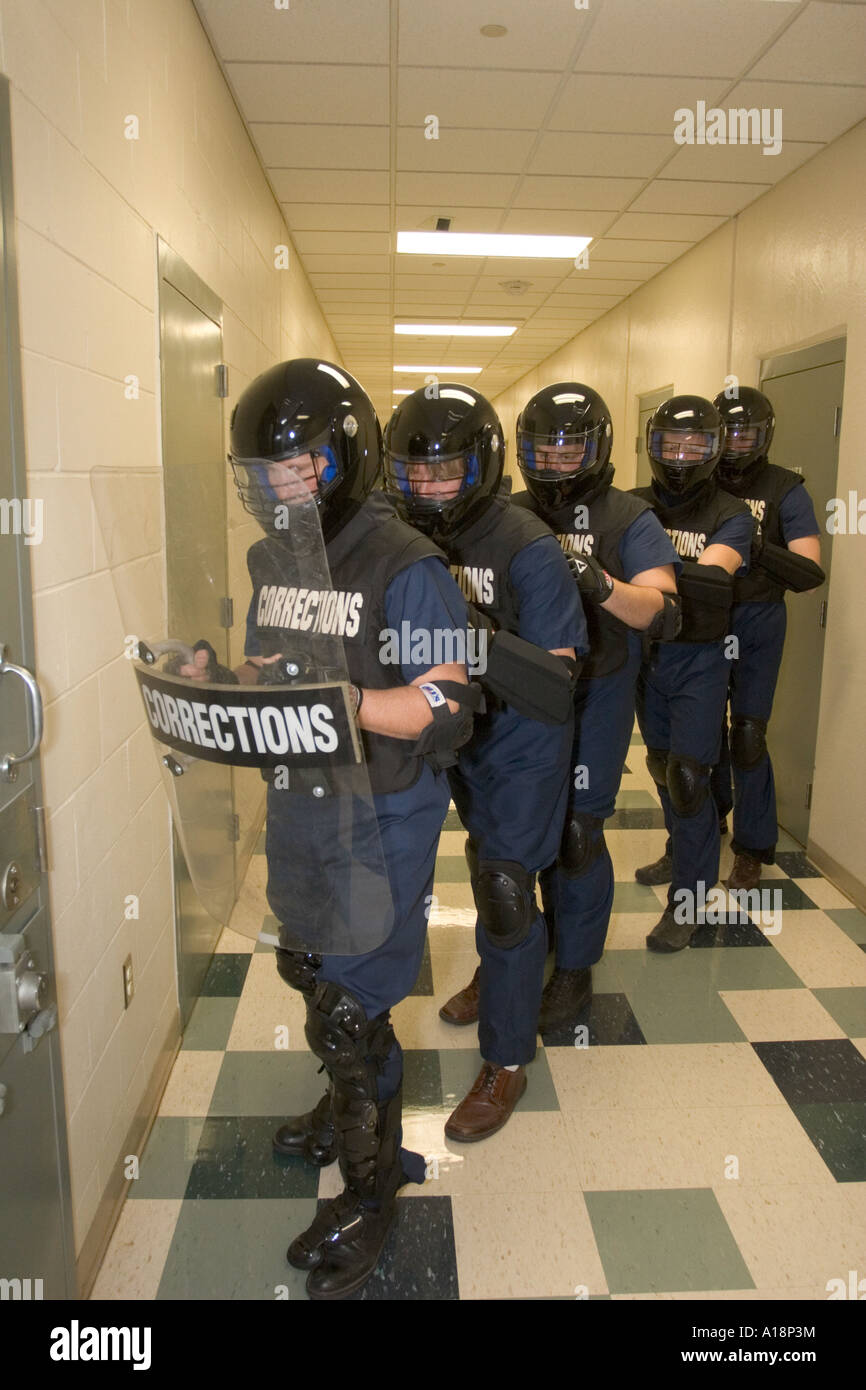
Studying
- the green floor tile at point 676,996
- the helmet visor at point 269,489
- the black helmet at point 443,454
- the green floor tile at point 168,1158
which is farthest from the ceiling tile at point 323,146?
the green floor tile at point 168,1158

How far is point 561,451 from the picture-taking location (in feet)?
6.75

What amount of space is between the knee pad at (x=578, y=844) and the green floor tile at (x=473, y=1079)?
1.44 ft

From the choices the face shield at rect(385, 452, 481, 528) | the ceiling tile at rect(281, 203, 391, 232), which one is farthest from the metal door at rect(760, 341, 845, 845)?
the face shield at rect(385, 452, 481, 528)

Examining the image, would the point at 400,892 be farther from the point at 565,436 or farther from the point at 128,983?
the point at 565,436

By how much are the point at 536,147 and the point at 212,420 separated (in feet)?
6.02

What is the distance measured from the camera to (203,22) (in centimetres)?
253

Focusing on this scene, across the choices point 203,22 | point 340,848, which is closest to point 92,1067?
point 340,848

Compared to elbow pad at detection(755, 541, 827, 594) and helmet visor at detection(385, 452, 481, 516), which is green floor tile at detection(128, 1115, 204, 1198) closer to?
helmet visor at detection(385, 452, 481, 516)

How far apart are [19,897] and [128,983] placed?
0.62m

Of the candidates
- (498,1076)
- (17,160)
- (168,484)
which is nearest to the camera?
(168,484)

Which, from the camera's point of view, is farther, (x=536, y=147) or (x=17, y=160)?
(x=536, y=147)

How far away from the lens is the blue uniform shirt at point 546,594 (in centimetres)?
173

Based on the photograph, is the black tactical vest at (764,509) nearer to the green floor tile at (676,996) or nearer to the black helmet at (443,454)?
the green floor tile at (676,996)
